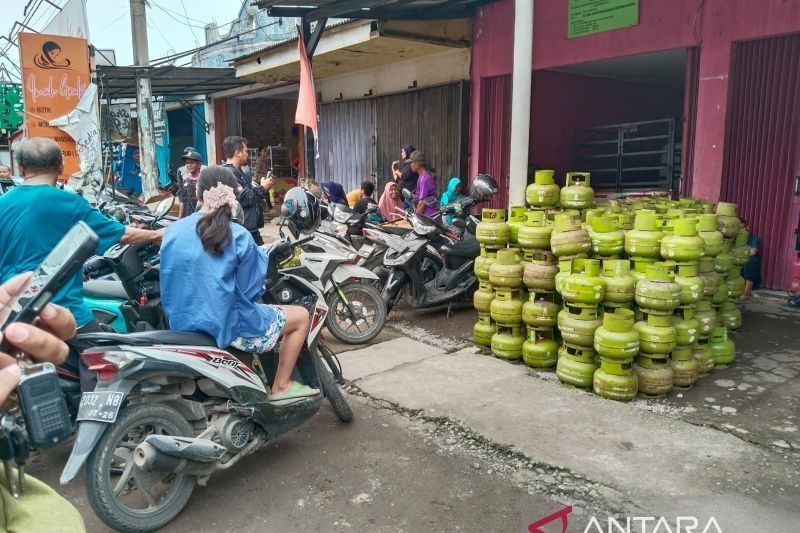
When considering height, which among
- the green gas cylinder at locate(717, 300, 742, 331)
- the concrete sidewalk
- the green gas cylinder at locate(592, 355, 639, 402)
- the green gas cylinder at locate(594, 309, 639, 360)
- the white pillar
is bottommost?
the concrete sidewalk

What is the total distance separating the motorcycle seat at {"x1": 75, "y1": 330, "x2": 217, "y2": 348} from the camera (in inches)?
110

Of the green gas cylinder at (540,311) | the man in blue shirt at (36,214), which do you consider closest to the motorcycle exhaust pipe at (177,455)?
the man in blue shirt at (36,214)

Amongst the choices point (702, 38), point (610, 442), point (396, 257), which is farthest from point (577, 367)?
point (702, 38)

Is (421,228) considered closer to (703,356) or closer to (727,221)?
(727,221)

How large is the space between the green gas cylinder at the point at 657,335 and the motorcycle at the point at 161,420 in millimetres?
2359

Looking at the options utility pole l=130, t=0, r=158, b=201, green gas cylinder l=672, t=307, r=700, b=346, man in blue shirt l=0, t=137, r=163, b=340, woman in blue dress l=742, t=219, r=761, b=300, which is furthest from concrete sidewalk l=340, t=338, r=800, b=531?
utility pole l=130, t=0, r=158, b=201

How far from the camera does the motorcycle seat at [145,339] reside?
9.18ft

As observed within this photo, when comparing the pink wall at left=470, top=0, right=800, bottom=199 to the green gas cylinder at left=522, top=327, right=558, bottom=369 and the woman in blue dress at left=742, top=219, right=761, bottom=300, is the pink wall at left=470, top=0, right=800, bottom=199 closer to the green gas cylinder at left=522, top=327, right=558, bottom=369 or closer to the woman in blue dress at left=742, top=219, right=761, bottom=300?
the woman in blue dress at left=742, top=219, right=761, bottom=300

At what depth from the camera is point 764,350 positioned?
523cm

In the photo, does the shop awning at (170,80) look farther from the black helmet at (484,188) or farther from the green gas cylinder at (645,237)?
the green gas cylinder at (645,237)

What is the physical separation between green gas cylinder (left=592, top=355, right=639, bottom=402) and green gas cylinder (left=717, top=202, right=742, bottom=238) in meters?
1.76

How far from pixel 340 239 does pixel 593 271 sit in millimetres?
2821

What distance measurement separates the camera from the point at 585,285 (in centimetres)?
425

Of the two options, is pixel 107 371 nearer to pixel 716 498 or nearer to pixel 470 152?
pixel 716 498
